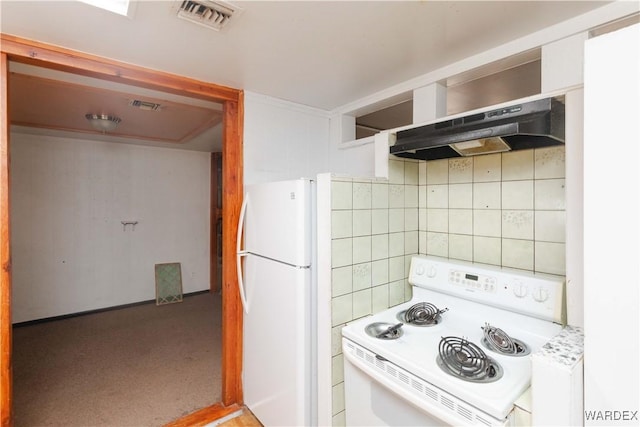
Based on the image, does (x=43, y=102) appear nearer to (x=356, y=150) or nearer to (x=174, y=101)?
(x=174, y=101)

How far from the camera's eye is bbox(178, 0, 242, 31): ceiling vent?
123cm

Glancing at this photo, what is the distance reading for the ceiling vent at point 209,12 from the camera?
123 centimetres

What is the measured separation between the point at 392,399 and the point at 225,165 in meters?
1.77

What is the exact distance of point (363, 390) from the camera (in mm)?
1415

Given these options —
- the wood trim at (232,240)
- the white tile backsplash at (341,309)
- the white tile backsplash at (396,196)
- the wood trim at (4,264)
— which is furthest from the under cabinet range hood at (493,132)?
the wood trim at (4,264)

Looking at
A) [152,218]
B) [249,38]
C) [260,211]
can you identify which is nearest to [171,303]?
[152,218]

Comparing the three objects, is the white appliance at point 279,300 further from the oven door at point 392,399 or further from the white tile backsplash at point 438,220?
the white tile backsplash at point 438,220

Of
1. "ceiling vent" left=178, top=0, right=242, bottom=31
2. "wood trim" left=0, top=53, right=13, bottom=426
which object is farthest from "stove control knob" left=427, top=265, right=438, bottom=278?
"wood trim" left=0, top=53, right=13, bottom=426

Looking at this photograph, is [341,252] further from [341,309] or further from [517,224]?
[517,224]

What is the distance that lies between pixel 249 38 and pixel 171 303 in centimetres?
411

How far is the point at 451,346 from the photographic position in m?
1.24

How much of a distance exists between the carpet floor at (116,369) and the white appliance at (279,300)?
0.62m

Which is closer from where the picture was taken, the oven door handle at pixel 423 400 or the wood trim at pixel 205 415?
the oven door handle at pixel 423 400

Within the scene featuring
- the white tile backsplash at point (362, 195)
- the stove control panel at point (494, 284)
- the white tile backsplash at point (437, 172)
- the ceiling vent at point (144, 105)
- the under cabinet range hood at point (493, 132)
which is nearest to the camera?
the under cabinet range hood at point (493, 132)
